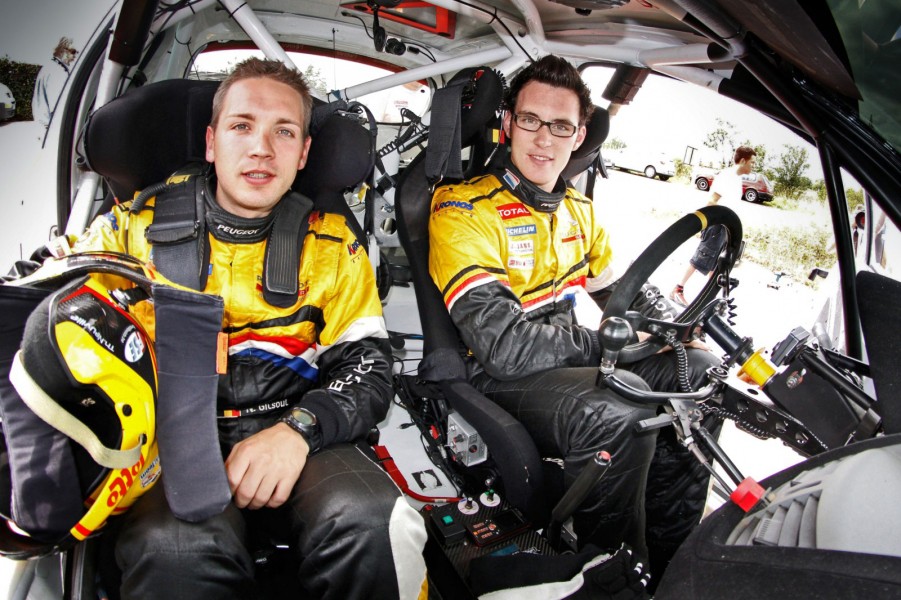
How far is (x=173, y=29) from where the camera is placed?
8.13 feet

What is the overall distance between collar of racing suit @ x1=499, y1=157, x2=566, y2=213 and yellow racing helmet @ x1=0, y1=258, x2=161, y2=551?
1248mm

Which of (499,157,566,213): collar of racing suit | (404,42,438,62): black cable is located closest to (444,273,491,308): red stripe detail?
(499,157,566,213): collar of racing suit

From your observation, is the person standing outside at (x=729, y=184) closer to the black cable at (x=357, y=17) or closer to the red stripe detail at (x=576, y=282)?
the red stripe detail at (x=576, y=282)

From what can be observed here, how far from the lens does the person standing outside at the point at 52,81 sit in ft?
5.43

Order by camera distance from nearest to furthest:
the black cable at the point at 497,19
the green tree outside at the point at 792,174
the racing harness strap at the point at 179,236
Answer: the racing harness strap at the point at 179,236 → the green tree outside at the point at 792,174 → the black cable at the point at 497,19

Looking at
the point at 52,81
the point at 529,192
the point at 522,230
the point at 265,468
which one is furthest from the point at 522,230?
the point at 52,81

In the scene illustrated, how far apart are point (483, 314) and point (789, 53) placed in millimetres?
947

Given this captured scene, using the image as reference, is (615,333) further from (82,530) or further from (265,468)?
(82,530)

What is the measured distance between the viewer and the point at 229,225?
1419 mm

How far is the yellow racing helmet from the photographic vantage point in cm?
80

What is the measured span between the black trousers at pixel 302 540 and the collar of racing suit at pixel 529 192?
1.06 m

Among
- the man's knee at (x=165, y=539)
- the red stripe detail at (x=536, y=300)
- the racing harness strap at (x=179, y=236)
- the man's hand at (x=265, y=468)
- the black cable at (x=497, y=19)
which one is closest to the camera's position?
the man's knee at (x=165, y=539)

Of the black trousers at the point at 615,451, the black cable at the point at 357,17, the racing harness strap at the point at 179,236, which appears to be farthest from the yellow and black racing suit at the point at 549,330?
the black cable at the point at 357,17

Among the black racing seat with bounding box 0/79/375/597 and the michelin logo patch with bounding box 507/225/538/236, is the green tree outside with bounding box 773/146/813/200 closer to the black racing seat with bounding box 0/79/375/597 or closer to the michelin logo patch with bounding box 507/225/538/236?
the michelin logo patch with bounding box 507/225/538/236
